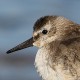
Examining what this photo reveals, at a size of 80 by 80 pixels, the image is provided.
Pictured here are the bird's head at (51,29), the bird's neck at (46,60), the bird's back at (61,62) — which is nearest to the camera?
the bird's back at (61,62)

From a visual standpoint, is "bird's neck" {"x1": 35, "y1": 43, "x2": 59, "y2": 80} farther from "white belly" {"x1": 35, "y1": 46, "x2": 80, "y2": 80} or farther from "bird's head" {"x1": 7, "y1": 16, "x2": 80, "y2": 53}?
"bird's head" {"x1": 7, "y1": 16, "x2": 80, "y2": 53}

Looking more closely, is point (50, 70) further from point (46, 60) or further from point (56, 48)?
point (56, 48)

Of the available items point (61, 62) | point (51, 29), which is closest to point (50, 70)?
point (61, 62)

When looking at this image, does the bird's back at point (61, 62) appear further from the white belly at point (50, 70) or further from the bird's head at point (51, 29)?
the bird's head at point (51, 29)

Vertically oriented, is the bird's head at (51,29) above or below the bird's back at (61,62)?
above

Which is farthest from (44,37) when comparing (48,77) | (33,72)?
(33,72)

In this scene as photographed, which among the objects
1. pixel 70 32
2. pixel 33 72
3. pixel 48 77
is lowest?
pixel 48 77

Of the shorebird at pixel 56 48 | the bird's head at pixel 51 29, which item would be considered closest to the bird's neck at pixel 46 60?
the shorebird at pixel 56 48

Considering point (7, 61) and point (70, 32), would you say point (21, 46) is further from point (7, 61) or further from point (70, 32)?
point (7, 61)

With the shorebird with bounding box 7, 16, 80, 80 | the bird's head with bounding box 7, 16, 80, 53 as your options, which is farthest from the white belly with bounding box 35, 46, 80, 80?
the bird's head with bounding box 7, 16, 80, 53
